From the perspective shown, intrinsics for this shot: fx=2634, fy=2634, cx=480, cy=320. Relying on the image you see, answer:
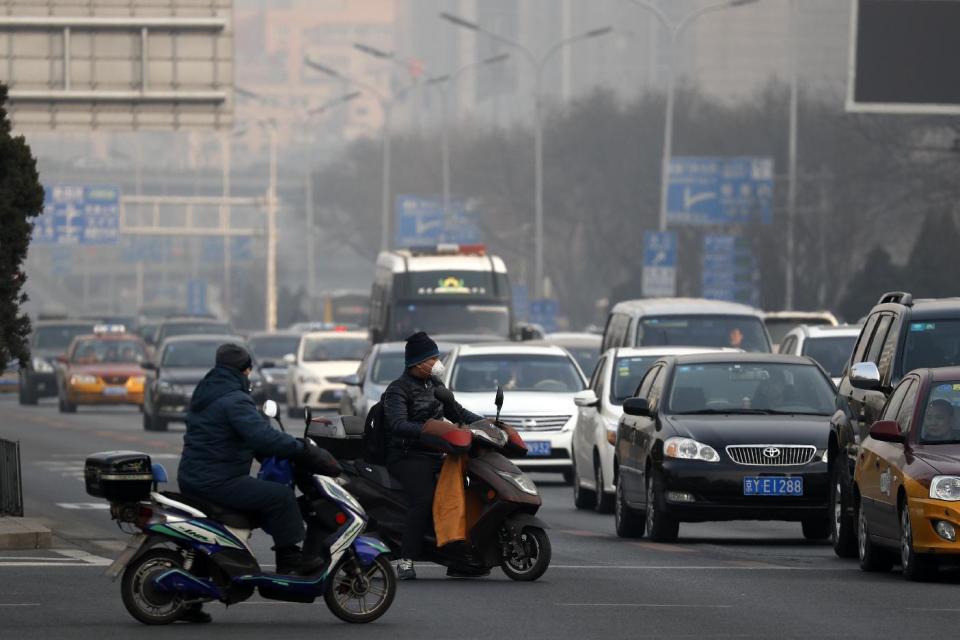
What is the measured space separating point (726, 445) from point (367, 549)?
6236 millimetres

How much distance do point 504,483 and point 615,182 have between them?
81.3m

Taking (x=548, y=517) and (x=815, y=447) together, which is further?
(x=548, y=517)

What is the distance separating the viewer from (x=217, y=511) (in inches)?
527

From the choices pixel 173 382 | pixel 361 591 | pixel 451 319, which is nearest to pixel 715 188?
pixel 451 319

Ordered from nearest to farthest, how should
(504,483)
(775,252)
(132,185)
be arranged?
(504,483)
(775,252)
(132,185)

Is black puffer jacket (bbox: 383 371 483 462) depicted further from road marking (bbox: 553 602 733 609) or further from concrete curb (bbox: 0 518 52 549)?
concrete curb (bbox: 0 518 52 549)

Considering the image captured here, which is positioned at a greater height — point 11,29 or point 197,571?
point 11,29

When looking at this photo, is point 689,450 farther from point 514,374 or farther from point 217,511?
point 514,374

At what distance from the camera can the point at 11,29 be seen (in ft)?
117

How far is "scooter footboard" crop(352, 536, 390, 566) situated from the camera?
44.3 ft

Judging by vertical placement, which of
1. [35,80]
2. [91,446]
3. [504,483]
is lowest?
[91,446]

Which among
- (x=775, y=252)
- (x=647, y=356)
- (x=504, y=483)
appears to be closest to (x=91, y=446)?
(x=647, y=356)

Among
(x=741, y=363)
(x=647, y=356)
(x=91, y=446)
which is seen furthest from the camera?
(x=91, y=446)

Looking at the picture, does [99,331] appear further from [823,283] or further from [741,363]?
[741,363]
